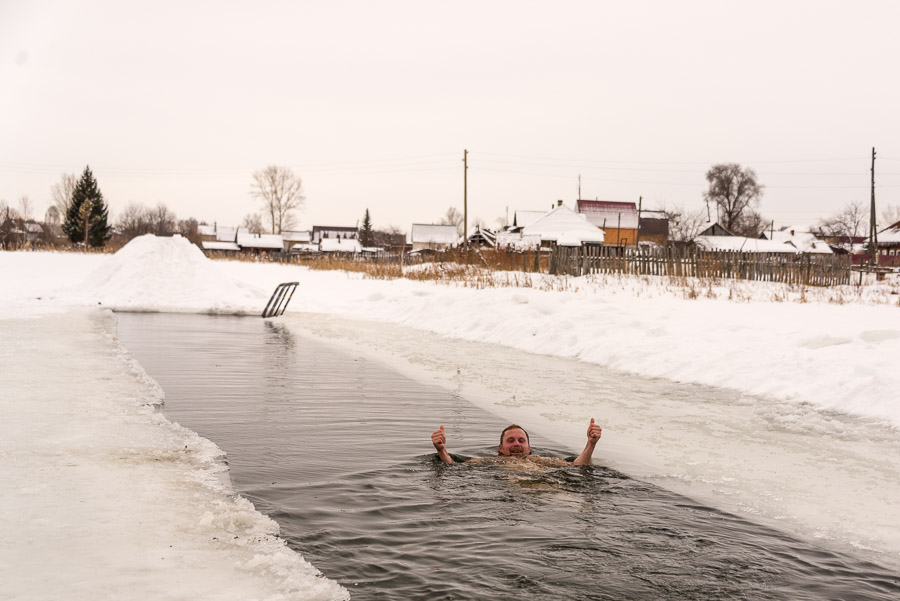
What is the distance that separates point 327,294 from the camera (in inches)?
1131

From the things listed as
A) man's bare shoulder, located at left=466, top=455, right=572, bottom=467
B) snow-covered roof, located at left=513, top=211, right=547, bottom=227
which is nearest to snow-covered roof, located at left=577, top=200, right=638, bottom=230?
snow-covered roof, located at left=513, top=211, right=547, bottom=227

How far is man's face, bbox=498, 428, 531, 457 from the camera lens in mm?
6293

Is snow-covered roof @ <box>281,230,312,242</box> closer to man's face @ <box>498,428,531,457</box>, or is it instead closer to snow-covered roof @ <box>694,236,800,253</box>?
snow-covered roof @ <box>694,236,800,253</box>

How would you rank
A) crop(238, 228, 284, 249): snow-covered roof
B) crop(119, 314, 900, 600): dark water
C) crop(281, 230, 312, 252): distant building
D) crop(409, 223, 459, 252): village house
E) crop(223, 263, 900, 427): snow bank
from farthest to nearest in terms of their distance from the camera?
crop(281, 230, 312, 252): distant building < crop(238, 228, 284, 249): snow-covered roof < crop(409, 223, 459, 252): village house < crop(223, 263, 900, 427): snow bank < crop(119, 314, 900, 600): dark water

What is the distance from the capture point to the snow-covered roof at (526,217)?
83.7 metres

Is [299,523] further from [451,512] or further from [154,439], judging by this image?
[154,439]

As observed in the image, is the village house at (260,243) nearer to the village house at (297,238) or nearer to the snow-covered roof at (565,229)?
the village house at (297,238)

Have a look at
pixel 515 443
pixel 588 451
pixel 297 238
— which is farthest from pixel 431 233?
pixel 588 451

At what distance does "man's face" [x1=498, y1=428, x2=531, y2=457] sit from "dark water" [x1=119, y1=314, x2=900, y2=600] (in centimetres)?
23

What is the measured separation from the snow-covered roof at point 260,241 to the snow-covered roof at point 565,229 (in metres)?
57.6

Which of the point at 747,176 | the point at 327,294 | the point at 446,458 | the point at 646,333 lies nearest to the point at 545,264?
the point at 327,294


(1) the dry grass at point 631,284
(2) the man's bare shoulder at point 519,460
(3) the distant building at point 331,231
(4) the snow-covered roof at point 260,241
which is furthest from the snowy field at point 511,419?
(3) the distant building at point 331,231

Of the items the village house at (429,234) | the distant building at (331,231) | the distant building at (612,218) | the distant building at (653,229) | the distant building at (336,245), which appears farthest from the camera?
the distant building at (331,231)

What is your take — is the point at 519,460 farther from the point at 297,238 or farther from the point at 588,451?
the point at 297,238
